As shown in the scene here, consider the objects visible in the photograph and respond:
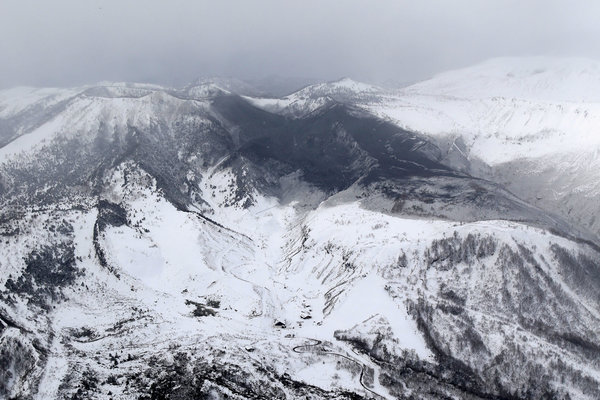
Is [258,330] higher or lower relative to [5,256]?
lower

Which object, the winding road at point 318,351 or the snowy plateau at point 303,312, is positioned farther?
the winding road at point 318,351

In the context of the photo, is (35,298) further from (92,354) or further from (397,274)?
(397,274)

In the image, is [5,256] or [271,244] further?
[271,244]

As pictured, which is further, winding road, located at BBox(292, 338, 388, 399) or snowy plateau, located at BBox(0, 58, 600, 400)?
winding road, located at BBox(292, 338, 388, 399)

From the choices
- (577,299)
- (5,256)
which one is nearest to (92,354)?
(5,256)

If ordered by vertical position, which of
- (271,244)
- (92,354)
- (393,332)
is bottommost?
(271,244)

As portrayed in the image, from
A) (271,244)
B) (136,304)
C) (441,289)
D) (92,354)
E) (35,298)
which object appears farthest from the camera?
(271,244)

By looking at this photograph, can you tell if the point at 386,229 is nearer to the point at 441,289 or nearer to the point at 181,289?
the point at 441,289

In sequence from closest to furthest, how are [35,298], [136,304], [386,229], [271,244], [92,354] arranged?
[92,354] → [35,298] → [136,304] → [386,229] → [271,244]

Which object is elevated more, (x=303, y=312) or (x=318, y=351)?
(x=318, y=351)

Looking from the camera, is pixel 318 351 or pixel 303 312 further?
pixel 303 312
